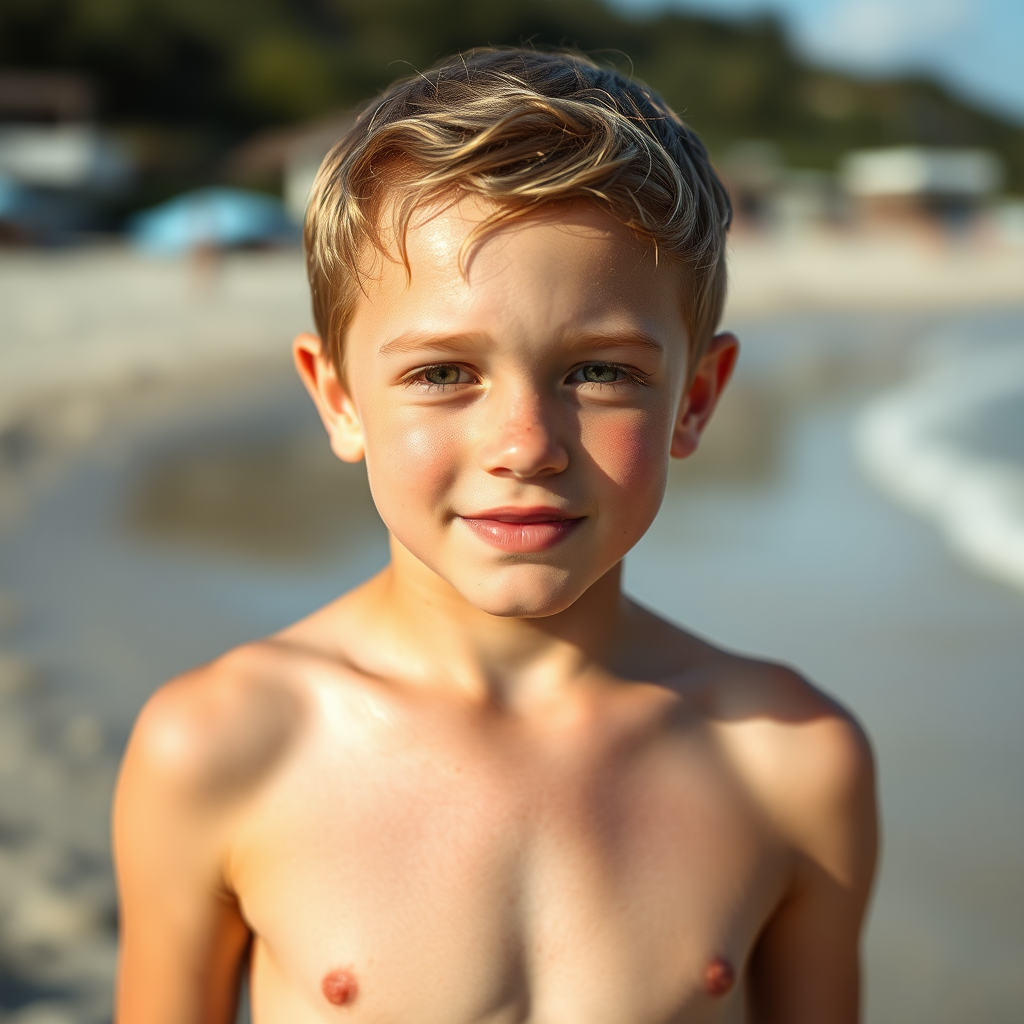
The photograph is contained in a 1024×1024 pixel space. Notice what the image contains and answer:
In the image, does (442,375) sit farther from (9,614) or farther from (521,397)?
(9,614)

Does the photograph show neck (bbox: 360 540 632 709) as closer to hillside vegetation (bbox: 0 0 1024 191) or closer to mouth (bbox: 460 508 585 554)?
mouth (bbox: 460 508 585 554)

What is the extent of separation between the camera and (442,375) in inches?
51.6

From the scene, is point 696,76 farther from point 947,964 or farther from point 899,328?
point 947,964

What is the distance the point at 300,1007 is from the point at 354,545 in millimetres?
4124

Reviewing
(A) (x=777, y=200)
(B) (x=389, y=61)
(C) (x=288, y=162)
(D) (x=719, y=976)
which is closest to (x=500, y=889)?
(D) (x=719, y=976)

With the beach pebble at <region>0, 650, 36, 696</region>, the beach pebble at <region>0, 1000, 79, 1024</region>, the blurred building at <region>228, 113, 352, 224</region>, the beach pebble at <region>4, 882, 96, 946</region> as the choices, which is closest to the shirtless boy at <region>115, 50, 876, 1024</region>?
the beach pebble at <region>0, 1000, 79, 1024</region>

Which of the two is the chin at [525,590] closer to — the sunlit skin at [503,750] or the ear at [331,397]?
the sunlit skin at [503,750]

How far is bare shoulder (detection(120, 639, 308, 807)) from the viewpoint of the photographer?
1424 millimetres

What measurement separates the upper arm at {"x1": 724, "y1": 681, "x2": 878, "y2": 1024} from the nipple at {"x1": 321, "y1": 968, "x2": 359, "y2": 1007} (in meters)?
0.54

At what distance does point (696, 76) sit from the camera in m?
74.9

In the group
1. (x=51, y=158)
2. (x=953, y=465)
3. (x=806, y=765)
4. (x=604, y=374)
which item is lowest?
(x=51, y=158)

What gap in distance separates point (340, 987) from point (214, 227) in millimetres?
27134

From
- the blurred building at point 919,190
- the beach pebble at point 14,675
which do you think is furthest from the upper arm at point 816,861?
the blurred building at point 919,190

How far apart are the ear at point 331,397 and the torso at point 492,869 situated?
30 cm
